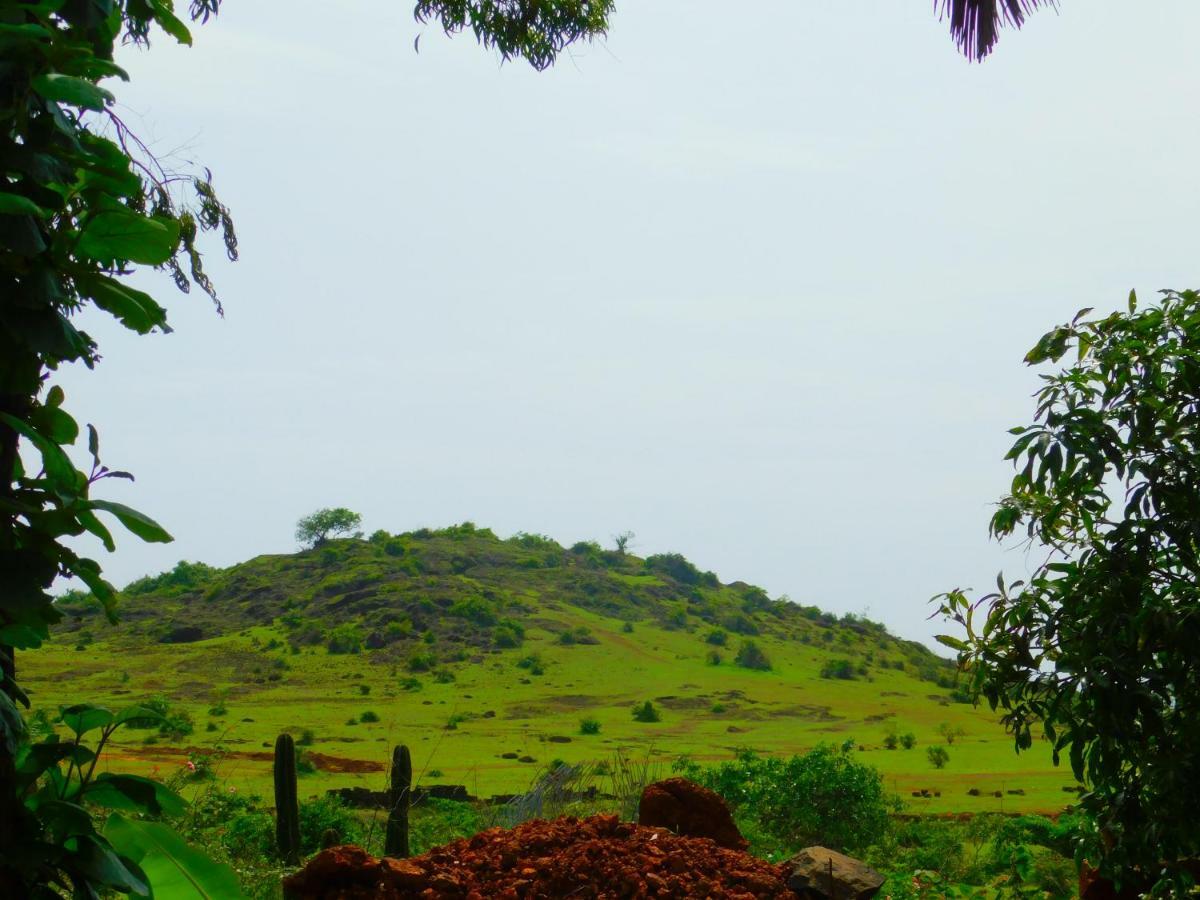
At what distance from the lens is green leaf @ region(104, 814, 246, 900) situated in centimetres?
155

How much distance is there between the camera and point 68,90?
984 mm

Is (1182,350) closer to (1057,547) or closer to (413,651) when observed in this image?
(1057,547)

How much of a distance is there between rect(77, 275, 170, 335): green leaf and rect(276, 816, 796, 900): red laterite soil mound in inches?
159

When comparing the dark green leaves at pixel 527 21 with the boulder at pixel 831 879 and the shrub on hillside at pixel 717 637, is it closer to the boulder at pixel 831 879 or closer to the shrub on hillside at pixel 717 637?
the boulder at pixel 831 879

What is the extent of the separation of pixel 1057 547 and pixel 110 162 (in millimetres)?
3717

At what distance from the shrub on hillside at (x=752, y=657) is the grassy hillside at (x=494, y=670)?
0.20m

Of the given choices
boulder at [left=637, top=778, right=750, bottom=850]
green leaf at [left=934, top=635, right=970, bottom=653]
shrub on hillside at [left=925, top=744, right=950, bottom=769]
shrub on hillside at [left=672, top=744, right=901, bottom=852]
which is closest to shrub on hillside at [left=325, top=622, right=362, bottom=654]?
shrub on hillside at [left=925, top=744, right=950, bottom=769]

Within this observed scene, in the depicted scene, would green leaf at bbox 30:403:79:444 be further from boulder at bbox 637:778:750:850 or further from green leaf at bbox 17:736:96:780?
boulder at bbox 637:778:750:850

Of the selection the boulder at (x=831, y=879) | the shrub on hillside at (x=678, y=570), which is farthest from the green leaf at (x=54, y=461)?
the shrub on hillside at (x=678, y=570)

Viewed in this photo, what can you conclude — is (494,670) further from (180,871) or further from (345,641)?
(180,871)

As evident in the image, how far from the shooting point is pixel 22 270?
3.41ft

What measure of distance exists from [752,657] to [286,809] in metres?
44.2

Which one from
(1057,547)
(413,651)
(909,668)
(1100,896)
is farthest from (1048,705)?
(909,668)

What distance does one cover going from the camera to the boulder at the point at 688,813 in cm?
597
